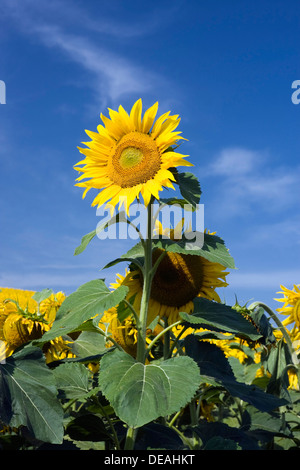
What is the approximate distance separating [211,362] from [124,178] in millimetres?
1061

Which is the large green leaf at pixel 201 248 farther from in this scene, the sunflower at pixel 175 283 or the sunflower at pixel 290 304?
the sunflower at pixel 290 304

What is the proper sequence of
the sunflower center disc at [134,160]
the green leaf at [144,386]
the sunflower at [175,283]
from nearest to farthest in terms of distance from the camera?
the green leaf at [144,386]
the sunflower center disc at [134,160]
the sunflower at [175,283]

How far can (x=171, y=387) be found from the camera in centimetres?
205

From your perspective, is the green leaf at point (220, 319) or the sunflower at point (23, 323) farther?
the sunflower at point (23, 323)

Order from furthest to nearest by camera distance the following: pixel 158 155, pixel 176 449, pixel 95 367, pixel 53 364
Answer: pixel 95 367 → pixel 53 364 → pixel 158 155 → pixel 176 449

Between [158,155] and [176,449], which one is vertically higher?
[158,155]

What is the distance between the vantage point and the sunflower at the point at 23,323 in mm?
3279

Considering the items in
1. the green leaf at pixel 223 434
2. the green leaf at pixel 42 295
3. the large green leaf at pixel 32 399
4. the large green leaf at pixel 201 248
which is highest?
the large green leaf at pixel 201 248

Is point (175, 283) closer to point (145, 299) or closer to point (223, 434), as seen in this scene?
point (145, 299)

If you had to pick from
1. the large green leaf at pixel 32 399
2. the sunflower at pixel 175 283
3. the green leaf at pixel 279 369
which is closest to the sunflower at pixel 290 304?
the green leaf at pixel 279 369

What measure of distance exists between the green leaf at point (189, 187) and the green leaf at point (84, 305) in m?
0.53

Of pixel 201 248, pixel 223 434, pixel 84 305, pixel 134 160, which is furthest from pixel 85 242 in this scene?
pixel 223 434
